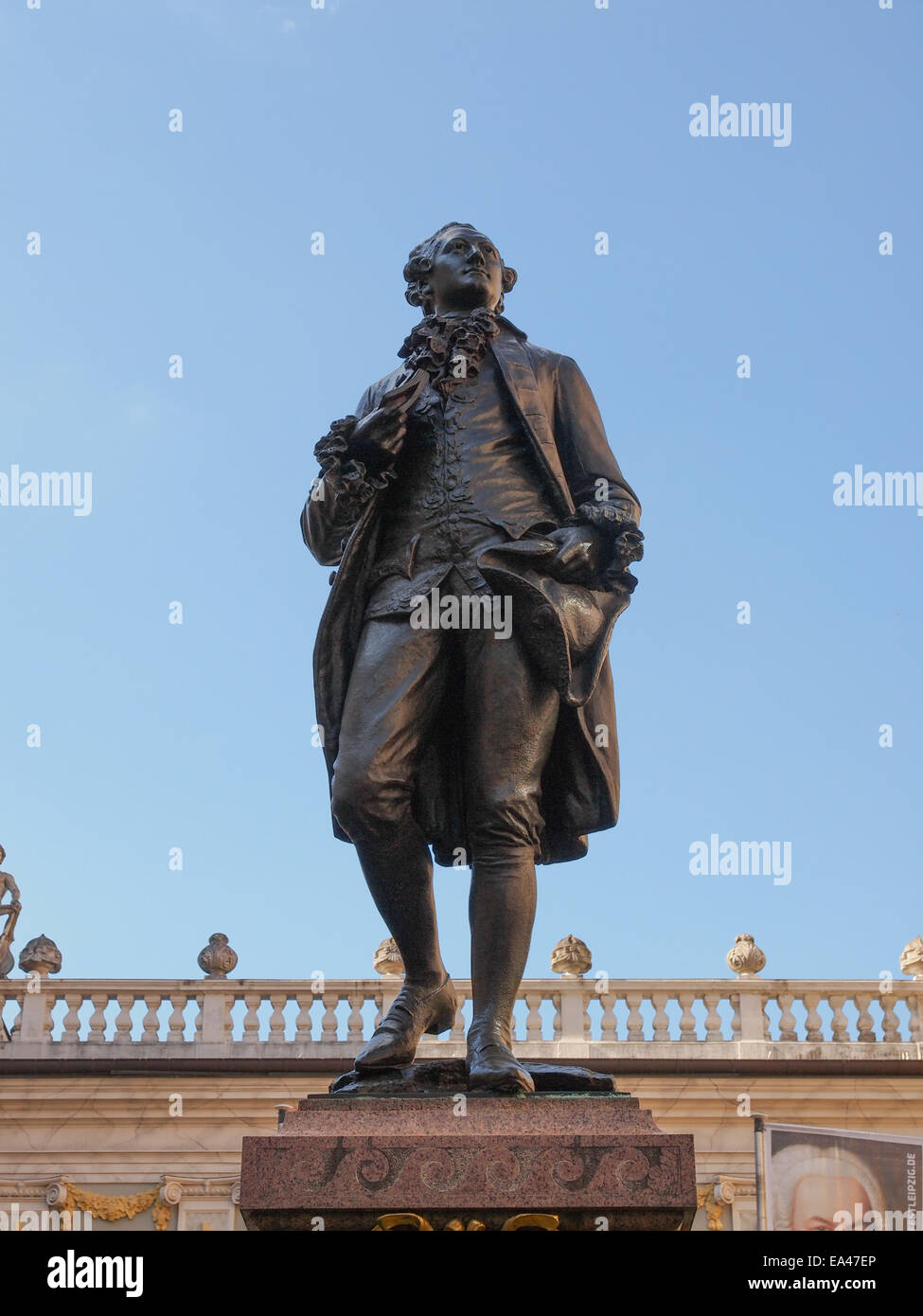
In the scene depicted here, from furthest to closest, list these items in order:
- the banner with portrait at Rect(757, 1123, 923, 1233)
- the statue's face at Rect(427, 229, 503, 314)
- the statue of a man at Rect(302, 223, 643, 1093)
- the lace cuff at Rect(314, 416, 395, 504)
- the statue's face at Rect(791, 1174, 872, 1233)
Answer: the banner with portrait at Rect(757, 1123, 923, 1233) < the statue's face at Rect(791, 1174, 872, 1233) < the statue's face at Rect(427, 229, 503, 314) < the lace cuff at Rect(314, 416, 395, 504) < the statue of a man at Rect(302, 223, 643, 1093)

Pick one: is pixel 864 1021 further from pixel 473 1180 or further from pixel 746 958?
pixel 473 1180

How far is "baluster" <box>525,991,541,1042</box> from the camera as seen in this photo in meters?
22.2

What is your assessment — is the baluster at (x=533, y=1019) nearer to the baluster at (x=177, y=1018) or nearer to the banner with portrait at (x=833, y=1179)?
the baluster at (x=177, y=1018)

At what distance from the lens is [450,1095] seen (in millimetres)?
4918

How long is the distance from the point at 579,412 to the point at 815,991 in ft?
58.6

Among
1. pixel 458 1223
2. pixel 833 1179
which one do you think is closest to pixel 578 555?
pixel 458 1223

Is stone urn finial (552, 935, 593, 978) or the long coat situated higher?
the long coat

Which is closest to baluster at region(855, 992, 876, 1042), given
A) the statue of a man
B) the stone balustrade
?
the stone balustrade

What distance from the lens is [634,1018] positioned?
22438mm

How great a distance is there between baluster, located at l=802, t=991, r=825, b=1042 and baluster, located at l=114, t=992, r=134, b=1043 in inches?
346

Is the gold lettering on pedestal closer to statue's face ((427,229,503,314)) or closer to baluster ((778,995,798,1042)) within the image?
statue's face ((427,229,503,314))

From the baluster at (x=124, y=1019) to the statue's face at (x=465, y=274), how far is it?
18.0m

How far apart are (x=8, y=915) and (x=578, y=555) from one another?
20.8 metres
